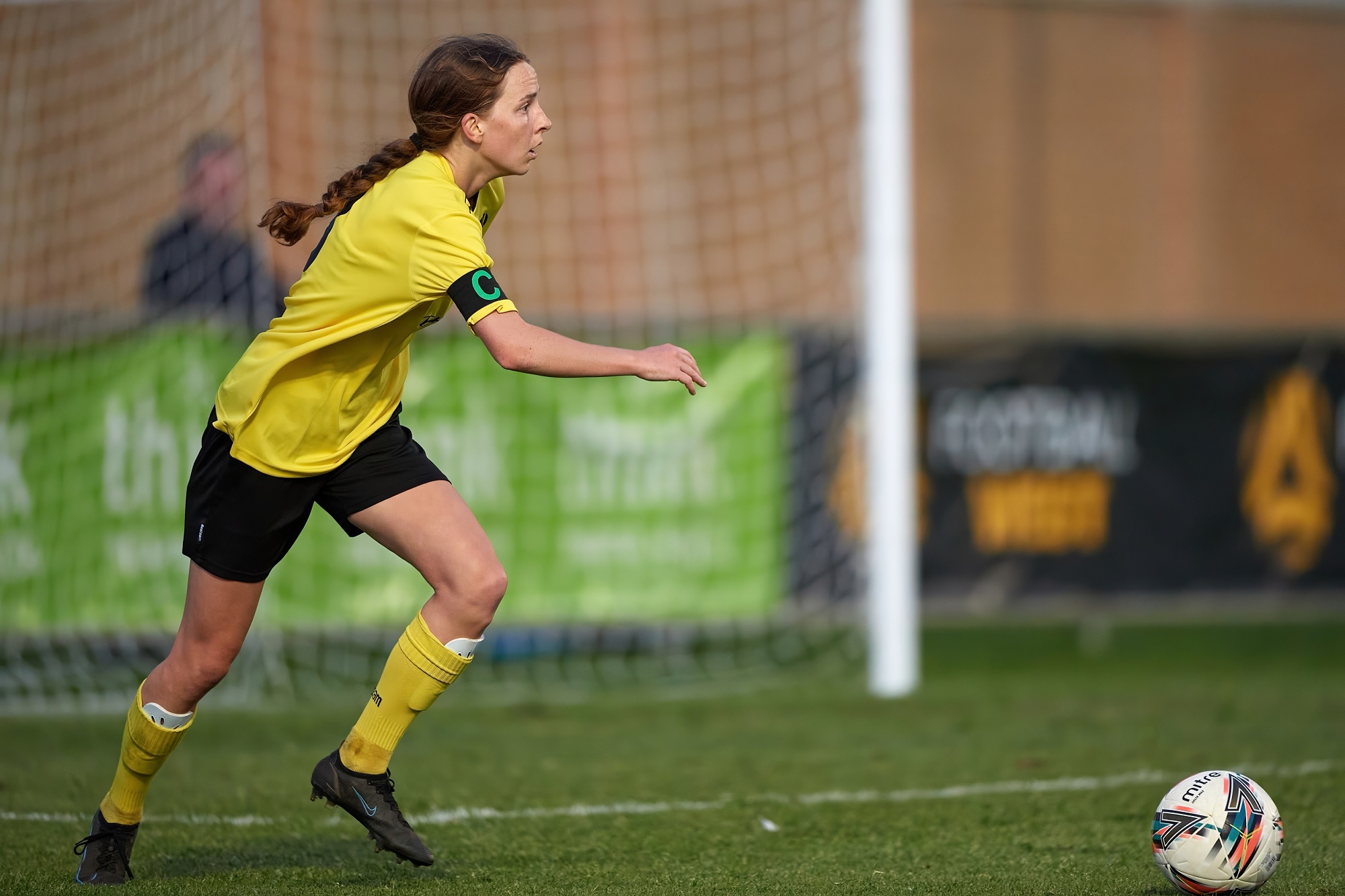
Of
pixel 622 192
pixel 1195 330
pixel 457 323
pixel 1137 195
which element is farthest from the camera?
pixel 1137 195

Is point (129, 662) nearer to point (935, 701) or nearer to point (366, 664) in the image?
point (366, 664)

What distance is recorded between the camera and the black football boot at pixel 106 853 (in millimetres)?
3830

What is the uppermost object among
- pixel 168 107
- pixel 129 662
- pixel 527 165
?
pixel 168 107

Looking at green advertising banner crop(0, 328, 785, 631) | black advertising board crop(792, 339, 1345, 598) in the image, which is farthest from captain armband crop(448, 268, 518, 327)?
black advertising board crop(792, 339, 1345, 598)

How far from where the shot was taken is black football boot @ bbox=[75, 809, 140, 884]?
12.6ft

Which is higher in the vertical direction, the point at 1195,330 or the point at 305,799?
the point at 1195,330

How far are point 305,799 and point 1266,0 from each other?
23.2 m

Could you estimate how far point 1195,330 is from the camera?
9938 millimetres

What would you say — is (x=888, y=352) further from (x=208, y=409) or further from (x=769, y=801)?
(x=208, y=409)

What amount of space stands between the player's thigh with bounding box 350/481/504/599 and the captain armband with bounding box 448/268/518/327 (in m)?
0.52

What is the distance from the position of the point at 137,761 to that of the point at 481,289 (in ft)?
4.73

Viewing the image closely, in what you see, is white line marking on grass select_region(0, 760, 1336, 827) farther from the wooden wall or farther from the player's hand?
the wooden wall

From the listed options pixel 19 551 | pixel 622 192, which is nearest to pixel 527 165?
pixel 19 551

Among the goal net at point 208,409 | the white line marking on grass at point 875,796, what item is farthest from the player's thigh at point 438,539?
the goal net at point 208,409
